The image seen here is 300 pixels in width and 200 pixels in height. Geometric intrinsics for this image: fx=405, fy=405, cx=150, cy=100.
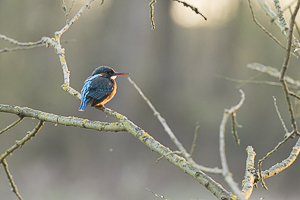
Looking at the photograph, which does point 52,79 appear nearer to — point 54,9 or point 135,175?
point 54,9

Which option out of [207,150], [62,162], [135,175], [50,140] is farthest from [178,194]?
[50,140]

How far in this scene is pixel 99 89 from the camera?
4.18m

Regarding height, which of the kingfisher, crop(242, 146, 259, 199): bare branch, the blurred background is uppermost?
the blurred background

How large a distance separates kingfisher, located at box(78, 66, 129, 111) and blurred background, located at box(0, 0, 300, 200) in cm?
599

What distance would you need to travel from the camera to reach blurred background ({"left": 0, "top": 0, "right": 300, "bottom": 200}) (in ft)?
37.2

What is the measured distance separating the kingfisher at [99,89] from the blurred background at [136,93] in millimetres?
A: 5990

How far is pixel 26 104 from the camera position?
43.4ft

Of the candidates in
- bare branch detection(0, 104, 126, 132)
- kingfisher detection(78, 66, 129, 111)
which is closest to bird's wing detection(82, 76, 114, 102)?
kingfisher detection(78, 66, 129, 111)

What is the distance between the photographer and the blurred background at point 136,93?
11.3 metres

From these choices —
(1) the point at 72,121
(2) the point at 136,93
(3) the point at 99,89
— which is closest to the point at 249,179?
(1) the point at 72,121

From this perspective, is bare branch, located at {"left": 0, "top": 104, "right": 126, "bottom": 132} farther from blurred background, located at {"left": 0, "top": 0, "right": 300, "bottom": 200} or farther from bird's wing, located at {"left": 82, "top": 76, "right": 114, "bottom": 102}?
blurred background, located at {"left": 0, "top": 0, "right": 300, "bottom": 200}

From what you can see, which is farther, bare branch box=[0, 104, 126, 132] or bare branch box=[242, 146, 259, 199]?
bare branch box=[0, 104, 126, 132]

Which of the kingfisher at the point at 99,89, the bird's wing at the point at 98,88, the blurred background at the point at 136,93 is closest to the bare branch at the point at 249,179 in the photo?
the kingfisher at the point at 99,89

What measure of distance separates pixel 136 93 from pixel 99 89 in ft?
29.9
